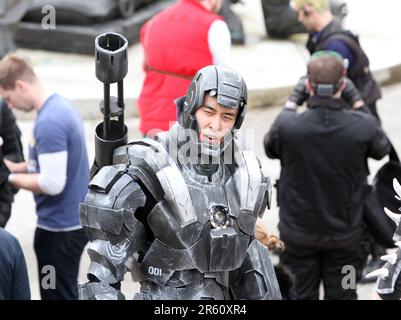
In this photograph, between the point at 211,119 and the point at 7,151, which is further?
the point at 7,151

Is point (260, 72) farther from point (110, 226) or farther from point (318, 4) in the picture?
point (110, 226)

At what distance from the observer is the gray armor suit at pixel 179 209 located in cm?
441

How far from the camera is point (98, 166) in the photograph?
15.4 ft

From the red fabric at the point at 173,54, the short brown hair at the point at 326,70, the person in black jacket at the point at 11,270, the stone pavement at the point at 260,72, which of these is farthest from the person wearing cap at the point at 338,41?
the person in black jacket at the point at 11,270

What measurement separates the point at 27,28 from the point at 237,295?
24.2 feet

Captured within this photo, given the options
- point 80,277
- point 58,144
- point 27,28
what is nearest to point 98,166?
point 58,144

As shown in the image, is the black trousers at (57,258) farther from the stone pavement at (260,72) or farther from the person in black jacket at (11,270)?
the stone pavement at (260,72)

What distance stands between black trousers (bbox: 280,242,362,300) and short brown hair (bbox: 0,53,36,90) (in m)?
1.86

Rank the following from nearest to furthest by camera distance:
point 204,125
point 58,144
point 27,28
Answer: point 204,125
point 58,144
point 27,28

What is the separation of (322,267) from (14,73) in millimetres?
2193

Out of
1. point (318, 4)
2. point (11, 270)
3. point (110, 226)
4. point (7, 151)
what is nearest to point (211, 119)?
point (110, 226)

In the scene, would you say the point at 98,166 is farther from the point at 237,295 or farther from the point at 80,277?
the point at 80,277

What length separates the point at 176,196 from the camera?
14.4 feet
